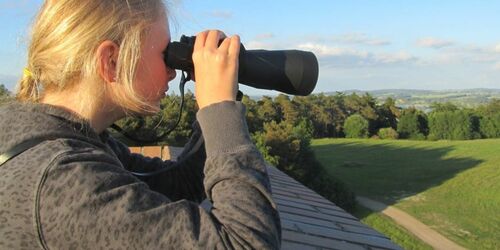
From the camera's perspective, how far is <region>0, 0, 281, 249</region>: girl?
916 millimetres

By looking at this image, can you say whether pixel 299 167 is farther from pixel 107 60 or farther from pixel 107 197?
pixel 107 197

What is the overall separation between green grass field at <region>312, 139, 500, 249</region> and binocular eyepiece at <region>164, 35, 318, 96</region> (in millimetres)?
18285

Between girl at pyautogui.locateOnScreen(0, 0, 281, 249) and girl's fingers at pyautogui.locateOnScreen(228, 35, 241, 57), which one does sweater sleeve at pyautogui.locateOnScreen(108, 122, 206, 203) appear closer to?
girl at pyautogui.locateOnScreen(0, 0, 281, 249)

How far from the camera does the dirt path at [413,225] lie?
18500mm

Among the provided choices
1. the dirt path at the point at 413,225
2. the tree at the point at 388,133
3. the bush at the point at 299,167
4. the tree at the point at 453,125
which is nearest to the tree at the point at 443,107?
the tree at the point at 453,125

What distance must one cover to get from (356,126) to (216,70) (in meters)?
50.3

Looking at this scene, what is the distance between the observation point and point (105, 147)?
3.64 ft

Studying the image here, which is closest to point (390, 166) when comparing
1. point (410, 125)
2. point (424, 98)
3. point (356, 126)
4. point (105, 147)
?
point (356, 126)

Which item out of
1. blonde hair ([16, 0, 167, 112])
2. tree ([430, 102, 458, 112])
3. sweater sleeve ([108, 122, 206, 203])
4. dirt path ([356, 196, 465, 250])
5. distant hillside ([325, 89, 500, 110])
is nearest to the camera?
blonde hair ([16, 0, 167, 112])

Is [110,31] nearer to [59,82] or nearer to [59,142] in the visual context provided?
[59,82]

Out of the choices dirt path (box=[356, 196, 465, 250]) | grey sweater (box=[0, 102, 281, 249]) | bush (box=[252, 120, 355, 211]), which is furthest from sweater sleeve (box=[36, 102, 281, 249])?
bush (box=[252, 120, 355, 211])

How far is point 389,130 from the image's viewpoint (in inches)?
2019

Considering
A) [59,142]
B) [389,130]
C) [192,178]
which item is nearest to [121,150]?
[192,178]

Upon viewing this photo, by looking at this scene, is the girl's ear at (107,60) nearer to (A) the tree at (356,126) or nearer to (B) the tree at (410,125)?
(A) the tree at (356,126)
